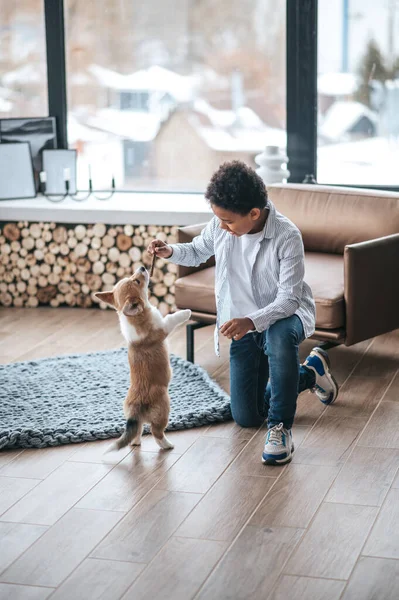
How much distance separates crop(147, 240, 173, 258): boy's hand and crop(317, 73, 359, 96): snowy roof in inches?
82.9

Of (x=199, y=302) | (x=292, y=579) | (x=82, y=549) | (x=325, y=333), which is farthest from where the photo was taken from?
(x=199, y=302)

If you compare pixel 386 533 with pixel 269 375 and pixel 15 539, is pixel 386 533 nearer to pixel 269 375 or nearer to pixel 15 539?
pixel 269 375

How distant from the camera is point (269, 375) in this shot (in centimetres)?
318

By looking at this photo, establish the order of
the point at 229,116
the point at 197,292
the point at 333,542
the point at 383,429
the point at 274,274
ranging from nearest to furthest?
1. the point at 333,542
2. the point at 274,274
3. the point at 383,429
4. the point at 197,292
5. the point at 229,116

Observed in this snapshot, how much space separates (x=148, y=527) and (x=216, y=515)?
200mm

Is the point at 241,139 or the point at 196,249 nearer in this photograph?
the point at 196,249

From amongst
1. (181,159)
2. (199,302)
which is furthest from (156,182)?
(199,302)

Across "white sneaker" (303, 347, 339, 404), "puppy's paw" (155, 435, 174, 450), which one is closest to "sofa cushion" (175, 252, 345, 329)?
"white sneaker" (303, 347, 339, 404)

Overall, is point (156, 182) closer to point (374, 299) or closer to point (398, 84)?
point (398, 84)

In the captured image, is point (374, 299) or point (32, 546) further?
point (374, 299)

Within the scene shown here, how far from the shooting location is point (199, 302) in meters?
3.88

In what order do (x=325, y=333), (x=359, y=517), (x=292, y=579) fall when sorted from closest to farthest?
(x=292, y=579) < (x=359, y=517) < (x=325, y=333)

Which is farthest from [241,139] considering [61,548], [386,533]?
[61,548]

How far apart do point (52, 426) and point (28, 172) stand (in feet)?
7.47
